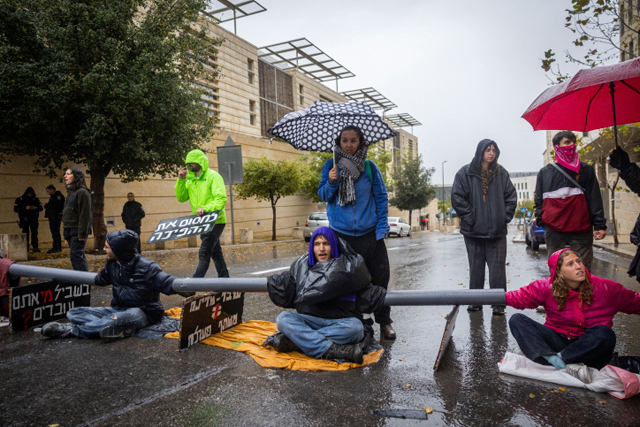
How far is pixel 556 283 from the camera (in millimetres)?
3283

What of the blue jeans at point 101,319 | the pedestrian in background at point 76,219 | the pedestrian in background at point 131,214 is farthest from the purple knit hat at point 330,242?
the pedestrian in background at point 131,214

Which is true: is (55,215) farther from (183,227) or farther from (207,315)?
(207,315)

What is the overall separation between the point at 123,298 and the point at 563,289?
4.07 metres

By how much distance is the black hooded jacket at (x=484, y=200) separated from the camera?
4.88 m

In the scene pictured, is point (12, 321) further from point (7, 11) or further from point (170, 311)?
point (7, 11)

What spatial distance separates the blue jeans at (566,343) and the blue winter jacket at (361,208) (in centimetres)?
140

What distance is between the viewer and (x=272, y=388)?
3.05 metres

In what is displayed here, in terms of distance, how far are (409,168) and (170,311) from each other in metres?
43.5

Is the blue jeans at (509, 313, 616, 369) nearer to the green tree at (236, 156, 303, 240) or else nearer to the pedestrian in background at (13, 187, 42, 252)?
the pedestrian in background at (13, 187, 42, 252)

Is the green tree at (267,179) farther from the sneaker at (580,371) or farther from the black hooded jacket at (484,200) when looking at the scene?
the sneaker at (580,371)

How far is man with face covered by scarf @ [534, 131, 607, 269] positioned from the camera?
4492mm

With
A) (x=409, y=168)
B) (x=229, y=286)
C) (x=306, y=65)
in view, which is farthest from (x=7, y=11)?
(x=409, y=168)

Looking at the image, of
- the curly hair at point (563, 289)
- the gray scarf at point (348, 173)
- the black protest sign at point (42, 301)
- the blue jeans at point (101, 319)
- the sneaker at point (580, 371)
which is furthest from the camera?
the black protest sign at point (42, 301)

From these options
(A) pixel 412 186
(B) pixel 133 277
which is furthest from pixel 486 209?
(A) pixel 412 186
